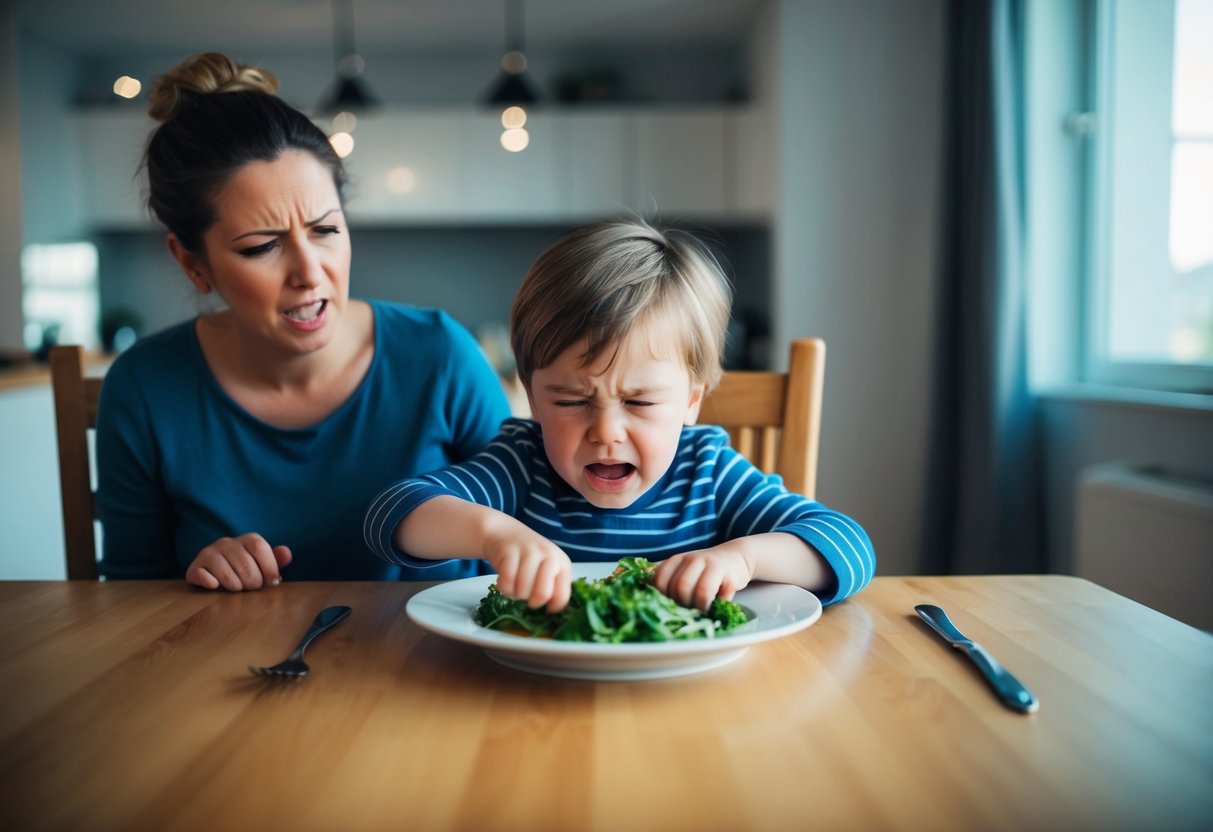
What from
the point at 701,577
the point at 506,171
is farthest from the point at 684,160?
the point at 701,577

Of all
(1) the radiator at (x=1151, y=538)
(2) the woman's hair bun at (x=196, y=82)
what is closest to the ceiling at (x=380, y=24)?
(1) the radiator at (x=1151, y=538)

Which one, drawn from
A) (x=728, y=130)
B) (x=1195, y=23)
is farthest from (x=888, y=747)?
(x=728, y=130)

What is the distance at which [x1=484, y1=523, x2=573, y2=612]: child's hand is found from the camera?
0.71 metres

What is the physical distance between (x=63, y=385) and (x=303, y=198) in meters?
0.41

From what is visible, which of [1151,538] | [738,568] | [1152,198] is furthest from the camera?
[1152,198]

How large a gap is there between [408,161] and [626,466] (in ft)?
13.4

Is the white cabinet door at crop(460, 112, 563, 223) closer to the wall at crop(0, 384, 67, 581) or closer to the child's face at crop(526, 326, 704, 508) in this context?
the wall at crop(0, 384, 67, 581)

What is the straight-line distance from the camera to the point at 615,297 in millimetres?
995

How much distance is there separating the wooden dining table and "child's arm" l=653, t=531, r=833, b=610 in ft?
0.16

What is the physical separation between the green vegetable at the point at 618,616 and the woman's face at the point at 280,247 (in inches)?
24.5

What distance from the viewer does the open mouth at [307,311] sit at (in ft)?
4.09

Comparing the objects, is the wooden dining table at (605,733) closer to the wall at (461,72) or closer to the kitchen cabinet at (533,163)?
the kitchen cabinet at (533,163)

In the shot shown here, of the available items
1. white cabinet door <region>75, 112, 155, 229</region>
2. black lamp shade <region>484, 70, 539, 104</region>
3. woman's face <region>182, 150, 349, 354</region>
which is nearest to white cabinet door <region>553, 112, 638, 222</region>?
black lamp shade <region>484, 70, 539, 104</region>

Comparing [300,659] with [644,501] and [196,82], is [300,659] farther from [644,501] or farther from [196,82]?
[196,82]
